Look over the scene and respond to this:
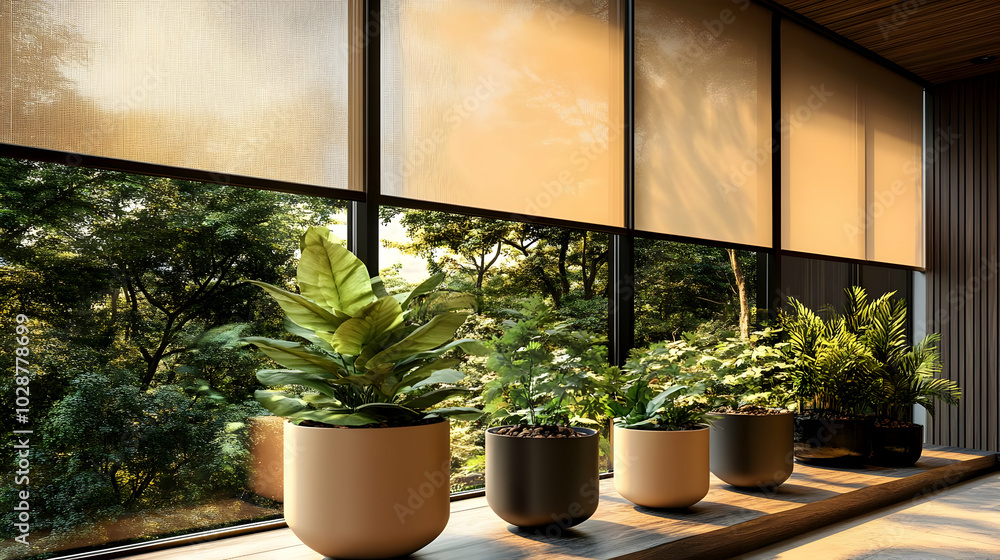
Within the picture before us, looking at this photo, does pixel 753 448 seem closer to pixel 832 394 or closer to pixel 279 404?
pixel 832 394

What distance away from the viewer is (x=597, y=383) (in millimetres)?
2082

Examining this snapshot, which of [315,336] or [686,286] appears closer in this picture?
[315,336]

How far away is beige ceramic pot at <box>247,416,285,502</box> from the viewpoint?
3.41 m

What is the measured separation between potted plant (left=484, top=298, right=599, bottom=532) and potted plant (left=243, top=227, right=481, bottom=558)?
0.24 metres

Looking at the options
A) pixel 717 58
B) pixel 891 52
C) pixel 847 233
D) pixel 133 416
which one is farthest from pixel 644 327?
pixel 133 416

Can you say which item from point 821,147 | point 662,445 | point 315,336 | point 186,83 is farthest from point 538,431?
point 821,147

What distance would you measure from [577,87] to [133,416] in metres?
2.44

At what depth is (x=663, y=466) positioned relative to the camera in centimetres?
213

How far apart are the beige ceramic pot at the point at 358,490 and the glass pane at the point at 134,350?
5.06ft

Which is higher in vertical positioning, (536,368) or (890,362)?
(536,368)

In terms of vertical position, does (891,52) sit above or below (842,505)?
above

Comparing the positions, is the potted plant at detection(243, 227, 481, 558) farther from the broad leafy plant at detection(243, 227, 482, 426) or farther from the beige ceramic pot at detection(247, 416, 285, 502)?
the beige ceramic pot at detection(247, 416, 285, 502)

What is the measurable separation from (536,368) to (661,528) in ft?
1.97

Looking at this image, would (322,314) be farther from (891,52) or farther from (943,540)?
(891,52)
